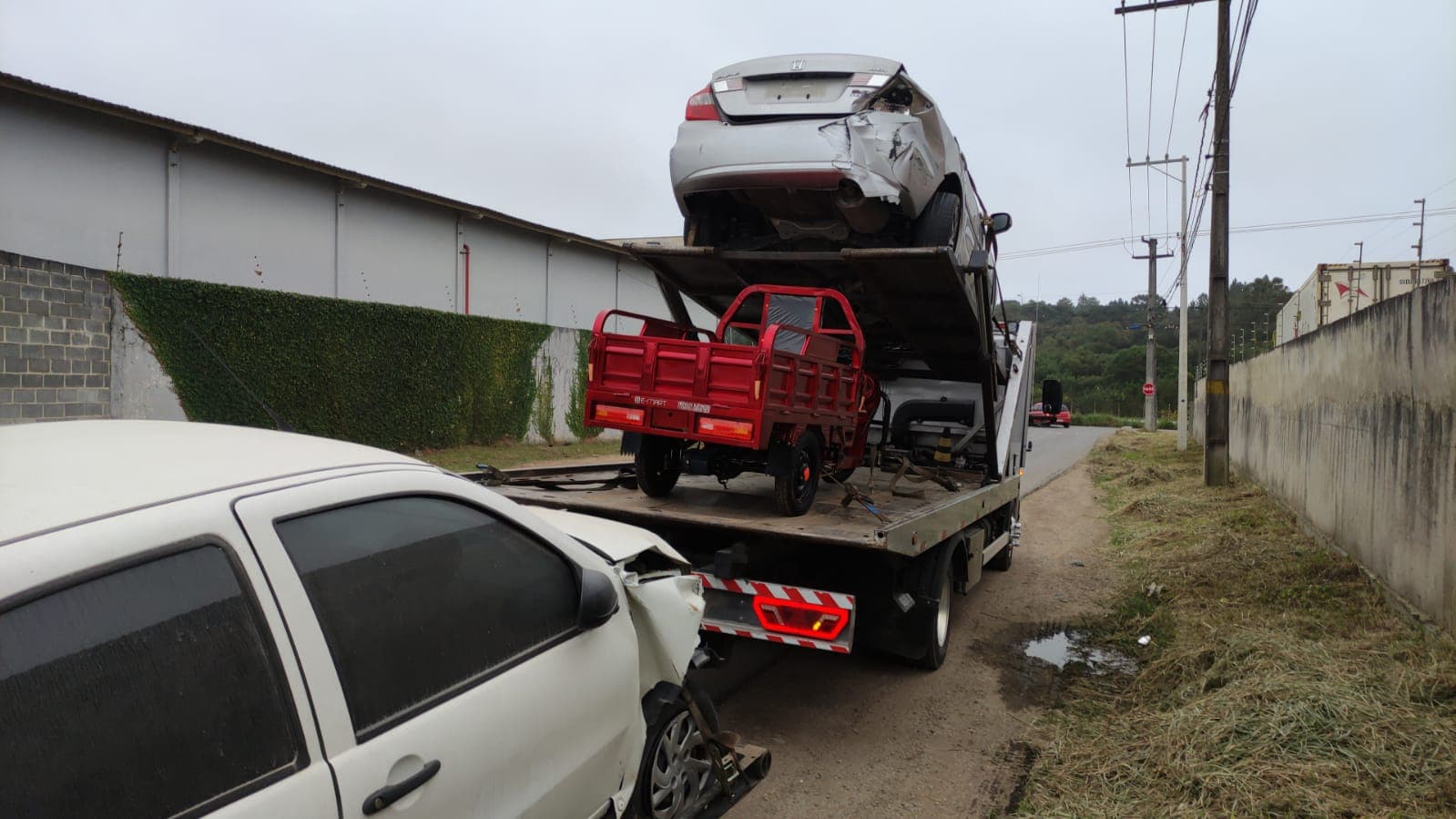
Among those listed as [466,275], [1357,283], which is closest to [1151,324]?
[1357,283]

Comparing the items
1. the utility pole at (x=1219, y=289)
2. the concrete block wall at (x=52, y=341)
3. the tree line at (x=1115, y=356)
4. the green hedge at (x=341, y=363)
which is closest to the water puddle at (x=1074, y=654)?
the utility pole at (x=1219, y=289)

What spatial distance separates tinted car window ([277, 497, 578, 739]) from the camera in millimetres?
1956

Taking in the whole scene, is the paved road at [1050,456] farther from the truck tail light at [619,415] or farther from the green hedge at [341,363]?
Answer: the green hedge at [341,363]

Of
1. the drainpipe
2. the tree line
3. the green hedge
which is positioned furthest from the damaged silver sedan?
the tree line

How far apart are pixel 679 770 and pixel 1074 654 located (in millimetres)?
4204

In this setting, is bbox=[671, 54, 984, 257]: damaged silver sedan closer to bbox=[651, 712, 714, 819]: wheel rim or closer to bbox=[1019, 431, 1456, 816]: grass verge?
bbox=[1019, 431, 1456, 816]: grass verge

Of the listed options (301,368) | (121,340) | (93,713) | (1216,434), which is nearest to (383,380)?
(301,368)

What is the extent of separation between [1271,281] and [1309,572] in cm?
7231

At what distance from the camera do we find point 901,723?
4.94m

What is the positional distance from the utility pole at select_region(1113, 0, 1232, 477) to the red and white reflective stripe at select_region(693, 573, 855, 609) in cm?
1145

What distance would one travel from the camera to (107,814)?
148cm

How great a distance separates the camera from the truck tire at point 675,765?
10.1 ft

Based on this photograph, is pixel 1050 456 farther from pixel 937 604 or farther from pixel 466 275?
pixel 937 604

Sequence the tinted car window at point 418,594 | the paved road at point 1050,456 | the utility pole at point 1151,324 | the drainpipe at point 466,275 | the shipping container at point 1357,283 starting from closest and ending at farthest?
the tinted car window at point 418,594 → the shipping container at point 1357,283 → the paved road at point 1050,456 → the drainpipe at point 466,275 → the utility pole at point 1151,324
